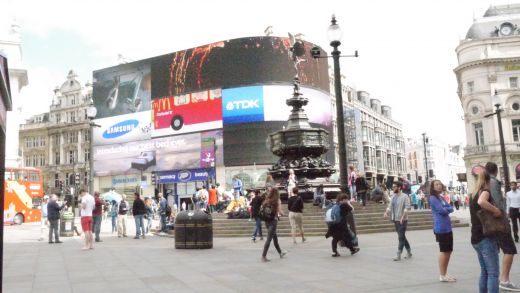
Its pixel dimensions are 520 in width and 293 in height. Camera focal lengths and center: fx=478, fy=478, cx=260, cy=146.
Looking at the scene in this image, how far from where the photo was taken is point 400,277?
7840 millimetres

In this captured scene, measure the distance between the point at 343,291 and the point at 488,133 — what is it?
49754 mm

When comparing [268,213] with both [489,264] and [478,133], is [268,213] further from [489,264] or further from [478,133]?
[478,133]

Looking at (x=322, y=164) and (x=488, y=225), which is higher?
(x=322, y=164)

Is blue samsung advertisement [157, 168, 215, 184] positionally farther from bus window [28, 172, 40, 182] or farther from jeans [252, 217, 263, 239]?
jeans [252, 217, 263, 239]

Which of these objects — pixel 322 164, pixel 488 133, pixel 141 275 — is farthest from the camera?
pixel 488 133

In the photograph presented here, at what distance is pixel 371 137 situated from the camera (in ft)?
258

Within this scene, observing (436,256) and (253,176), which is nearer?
(436,256)

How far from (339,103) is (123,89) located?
178ft

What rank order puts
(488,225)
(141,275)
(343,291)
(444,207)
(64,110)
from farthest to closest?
(64,110), (141,275), (444,207), (343,291), (488,225)

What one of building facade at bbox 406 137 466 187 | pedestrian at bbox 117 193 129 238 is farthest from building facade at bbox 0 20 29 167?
building facade at bbox 406 137 466 187

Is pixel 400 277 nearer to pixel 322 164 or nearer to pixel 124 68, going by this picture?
pixel 322 164

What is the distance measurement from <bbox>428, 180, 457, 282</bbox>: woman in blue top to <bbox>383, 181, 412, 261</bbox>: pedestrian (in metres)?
2.28

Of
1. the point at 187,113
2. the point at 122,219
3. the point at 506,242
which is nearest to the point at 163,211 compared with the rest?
the point at 122,219

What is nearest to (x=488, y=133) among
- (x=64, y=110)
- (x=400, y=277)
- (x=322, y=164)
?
(x=322, y=164)
